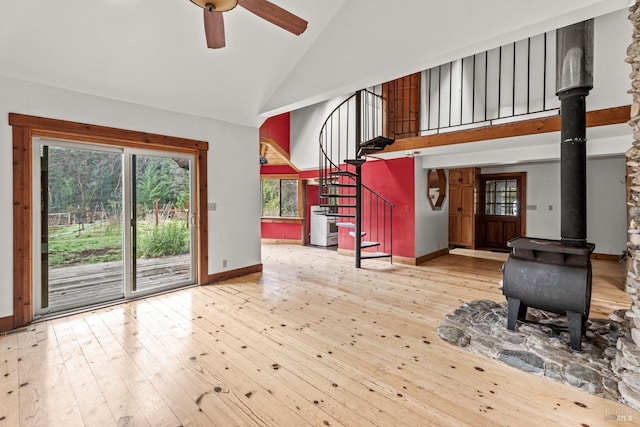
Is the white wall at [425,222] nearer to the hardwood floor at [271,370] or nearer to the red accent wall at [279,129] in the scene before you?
the hardwood floor at [271,370]

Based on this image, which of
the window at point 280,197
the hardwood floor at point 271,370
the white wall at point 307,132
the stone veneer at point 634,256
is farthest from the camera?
the window at point 280,197

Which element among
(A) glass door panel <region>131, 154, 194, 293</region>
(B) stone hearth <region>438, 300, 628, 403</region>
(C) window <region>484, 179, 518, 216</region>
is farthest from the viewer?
(C) window <region>484, 179, 518, 216</region>

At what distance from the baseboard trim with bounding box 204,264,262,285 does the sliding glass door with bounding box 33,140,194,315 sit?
0.99 feet

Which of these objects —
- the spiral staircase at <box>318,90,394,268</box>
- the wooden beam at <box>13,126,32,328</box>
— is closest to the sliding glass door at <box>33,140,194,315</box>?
the wooden beam at <box>13,126,32,328</box>

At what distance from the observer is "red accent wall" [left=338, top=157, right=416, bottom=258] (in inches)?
233

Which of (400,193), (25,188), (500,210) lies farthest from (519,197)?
(25,188)

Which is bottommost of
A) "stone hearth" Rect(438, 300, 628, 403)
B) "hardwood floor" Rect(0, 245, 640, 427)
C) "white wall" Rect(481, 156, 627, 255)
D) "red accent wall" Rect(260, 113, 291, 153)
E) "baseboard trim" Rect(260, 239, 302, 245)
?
"hardwood floor" Rect(0, 245, 640, 427)

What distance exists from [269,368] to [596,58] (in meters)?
5.07

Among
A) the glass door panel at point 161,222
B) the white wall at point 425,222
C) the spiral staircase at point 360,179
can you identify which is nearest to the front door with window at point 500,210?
the white wall at point 425,222

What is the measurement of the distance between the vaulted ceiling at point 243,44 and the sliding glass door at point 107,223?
80cm

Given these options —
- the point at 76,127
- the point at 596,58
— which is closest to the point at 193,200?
the point at 76,127

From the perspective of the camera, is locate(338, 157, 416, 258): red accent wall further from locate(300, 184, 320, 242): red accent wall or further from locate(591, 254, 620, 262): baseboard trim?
locate(591, 254, 620, 262): baseboard trim

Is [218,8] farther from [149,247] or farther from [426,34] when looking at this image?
[149,247]

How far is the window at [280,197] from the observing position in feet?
28.7
